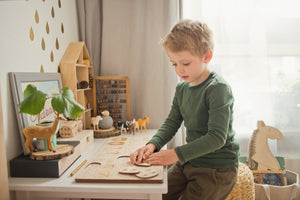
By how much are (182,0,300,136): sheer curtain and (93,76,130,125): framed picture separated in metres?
0.64

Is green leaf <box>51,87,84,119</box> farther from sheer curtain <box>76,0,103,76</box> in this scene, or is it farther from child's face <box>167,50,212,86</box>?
sheer curtain <box>76,0,103,76</box>

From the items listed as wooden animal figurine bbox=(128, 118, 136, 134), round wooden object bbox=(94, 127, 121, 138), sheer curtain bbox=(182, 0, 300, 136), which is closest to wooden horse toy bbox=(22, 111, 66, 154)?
round wooden object bbox=(94, 127, 121, 138)

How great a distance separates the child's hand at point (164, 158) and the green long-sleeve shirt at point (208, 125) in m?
0.02

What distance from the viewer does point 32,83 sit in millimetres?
1095

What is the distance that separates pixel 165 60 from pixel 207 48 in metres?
0.75

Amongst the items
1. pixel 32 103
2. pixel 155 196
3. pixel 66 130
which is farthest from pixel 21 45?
pixel 155 196

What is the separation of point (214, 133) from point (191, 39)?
1.23 ft

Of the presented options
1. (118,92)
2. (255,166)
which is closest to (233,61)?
(255,166)

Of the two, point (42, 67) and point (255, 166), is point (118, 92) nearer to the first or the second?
point (42, 67)

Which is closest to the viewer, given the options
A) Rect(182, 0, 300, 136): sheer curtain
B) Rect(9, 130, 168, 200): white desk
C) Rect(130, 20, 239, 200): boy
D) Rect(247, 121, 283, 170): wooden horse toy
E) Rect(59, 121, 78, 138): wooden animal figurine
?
Rect(9, 130, 168, 200): white desk

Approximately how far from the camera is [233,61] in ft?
5.63

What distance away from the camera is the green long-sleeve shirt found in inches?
36.5

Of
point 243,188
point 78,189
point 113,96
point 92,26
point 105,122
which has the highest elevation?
point 92,26

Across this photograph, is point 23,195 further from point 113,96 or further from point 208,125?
point 113,96
